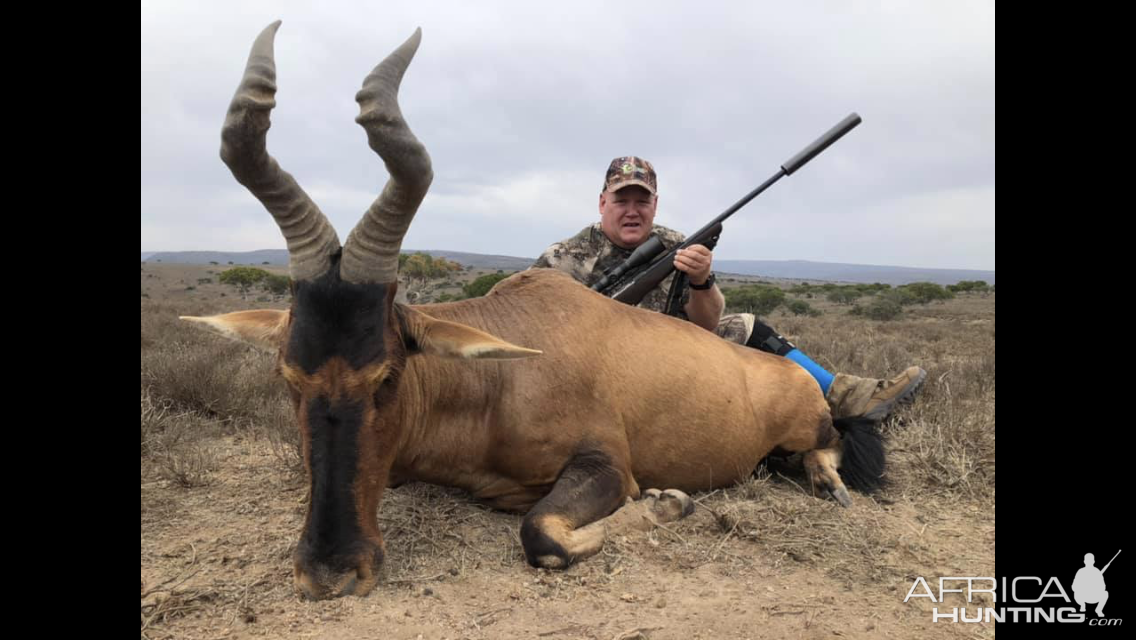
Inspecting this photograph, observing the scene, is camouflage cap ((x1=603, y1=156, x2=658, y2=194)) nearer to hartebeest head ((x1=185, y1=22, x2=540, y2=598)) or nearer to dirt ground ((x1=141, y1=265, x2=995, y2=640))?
dirt ground ((x1=141, y1=265, x2=995, y2=640))

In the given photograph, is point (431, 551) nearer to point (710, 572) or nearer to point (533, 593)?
point (533, 593)

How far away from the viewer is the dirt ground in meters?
2.86

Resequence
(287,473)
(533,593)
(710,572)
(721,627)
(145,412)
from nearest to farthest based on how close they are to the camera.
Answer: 1. (721,627)
2. (533,593)
3. (710,572)
4. (287,473)
5. (145,412)

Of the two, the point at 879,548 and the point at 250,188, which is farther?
the point at 879,548

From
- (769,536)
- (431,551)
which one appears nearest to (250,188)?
(431,551)

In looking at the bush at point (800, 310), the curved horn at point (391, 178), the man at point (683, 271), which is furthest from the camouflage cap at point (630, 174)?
the bush at point (800, 310)

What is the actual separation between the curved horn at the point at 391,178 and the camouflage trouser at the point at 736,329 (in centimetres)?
376

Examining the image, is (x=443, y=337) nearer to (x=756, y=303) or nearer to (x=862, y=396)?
(x=862, y=396)

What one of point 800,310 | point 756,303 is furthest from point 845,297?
point 756,303

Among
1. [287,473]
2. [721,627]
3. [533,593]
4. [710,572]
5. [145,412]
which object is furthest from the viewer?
[145,412]

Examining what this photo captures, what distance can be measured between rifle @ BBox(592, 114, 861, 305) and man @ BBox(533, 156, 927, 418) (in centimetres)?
21

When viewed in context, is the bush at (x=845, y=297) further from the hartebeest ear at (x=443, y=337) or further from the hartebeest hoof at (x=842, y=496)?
the hartebeest ear at (x=443, y=337)

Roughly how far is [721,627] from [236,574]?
88.8 inches

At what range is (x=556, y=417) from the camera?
387 cm
